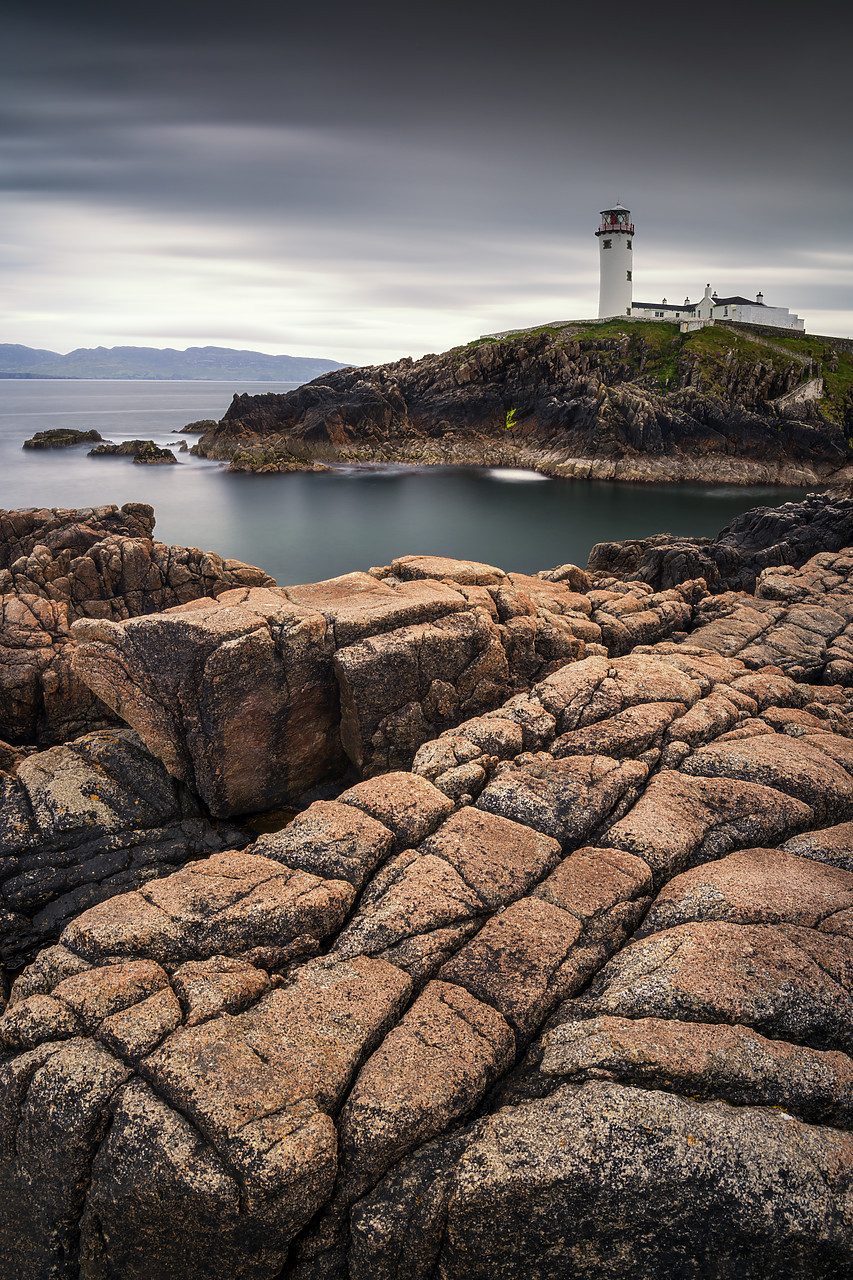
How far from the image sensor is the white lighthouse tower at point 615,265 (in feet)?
430

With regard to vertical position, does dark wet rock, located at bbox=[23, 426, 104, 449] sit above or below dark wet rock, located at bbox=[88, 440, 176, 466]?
above

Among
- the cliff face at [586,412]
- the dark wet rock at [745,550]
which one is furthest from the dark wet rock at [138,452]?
the dark wet rock at [745,550]

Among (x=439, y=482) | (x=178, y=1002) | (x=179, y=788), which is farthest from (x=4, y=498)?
(x=178, y=1002)

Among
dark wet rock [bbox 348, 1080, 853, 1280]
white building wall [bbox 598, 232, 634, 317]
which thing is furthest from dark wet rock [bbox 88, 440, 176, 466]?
dark wet rock [bbox 348, 1080, 853, 1280]

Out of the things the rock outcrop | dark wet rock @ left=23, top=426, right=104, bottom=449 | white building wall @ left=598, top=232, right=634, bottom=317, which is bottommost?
the rock outcrop

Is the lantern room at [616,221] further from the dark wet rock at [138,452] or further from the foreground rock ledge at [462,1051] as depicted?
the foreground rock ledge at [462,1051]

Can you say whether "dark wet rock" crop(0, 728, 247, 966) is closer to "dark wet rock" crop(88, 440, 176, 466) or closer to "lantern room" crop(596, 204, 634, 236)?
"dark wet rock" crop(88, 440, 176, 466)

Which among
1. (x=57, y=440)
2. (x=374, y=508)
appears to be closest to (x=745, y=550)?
(x=374, y=508)

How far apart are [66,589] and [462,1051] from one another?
32380mm

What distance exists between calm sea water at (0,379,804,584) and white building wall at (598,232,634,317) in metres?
53.4

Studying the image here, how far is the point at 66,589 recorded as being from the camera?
34.5 m

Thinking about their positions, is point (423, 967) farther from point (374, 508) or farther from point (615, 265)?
point (615, 265)

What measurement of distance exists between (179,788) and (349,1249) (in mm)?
12441

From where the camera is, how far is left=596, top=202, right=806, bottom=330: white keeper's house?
127750 mm
